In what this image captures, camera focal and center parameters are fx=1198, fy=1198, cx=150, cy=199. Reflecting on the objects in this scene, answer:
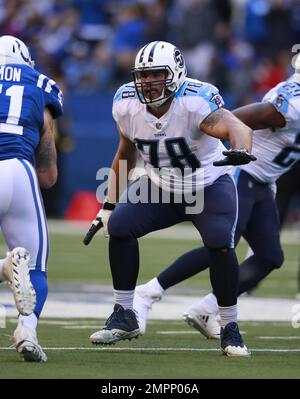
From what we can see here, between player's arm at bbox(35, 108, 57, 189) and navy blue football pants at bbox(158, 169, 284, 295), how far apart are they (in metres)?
1.42

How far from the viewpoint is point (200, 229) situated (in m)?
6.02

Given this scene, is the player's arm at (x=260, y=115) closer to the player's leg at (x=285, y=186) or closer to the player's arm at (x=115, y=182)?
the player's arm at (x=115, y=182)

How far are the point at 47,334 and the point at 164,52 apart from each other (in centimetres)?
181

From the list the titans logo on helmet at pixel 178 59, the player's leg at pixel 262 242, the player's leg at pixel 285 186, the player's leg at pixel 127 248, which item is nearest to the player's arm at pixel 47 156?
the player's leg at pixel 127 248

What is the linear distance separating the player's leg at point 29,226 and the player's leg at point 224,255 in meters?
0.86

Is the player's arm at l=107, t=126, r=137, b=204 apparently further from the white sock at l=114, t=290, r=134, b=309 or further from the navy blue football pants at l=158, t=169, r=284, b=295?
the navy blue football pants at l=158, t=169, r=284, b=295

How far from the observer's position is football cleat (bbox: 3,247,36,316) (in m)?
5.31

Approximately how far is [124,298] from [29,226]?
1.00 meters

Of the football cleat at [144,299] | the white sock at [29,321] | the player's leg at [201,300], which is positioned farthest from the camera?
the player's leg at [201,300]

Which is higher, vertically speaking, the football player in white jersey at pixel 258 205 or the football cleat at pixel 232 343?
→ the football player in white jersey at pixel 258 205

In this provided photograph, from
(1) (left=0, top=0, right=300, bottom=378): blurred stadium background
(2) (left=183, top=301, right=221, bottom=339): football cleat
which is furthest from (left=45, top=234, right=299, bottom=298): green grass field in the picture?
(2) (left=183, top=301, right=221, bottom=339): football cleat

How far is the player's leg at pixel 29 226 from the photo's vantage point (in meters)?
5.52

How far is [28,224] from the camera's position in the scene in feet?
18.2

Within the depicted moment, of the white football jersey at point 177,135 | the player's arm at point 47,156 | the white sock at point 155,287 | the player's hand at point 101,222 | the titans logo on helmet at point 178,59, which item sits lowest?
the white sock at point 155,287
